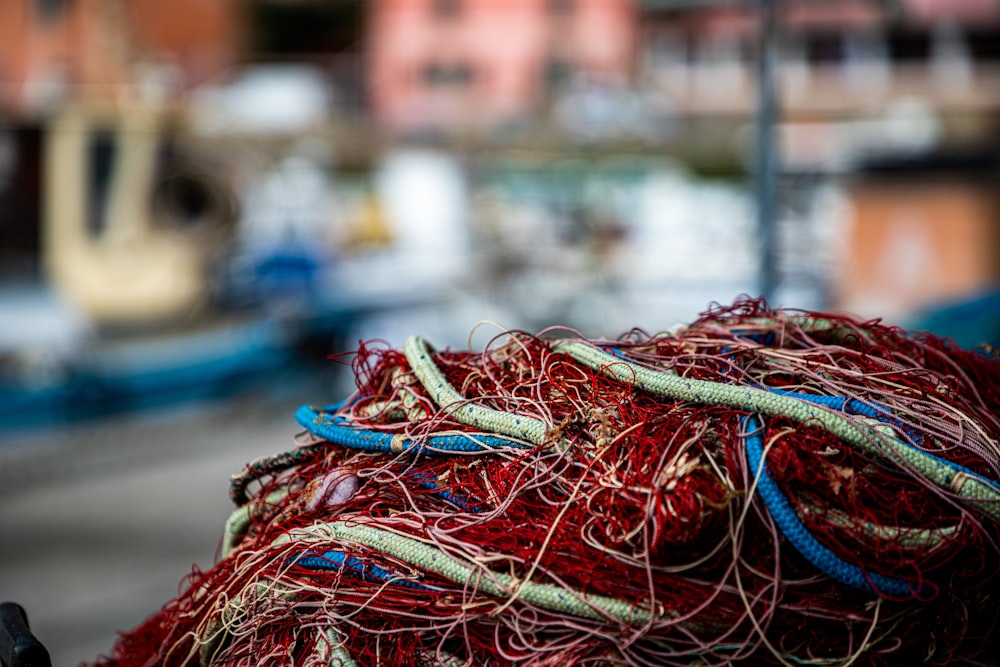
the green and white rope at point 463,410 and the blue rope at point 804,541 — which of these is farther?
the green and white rope at point 463,410

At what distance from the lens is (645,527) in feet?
3.82

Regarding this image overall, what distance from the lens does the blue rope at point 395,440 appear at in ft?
4.40

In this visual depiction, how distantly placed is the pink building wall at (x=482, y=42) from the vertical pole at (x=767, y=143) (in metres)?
26.4

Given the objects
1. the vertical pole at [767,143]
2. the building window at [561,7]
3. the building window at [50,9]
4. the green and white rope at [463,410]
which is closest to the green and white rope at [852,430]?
the green and white rope at [463,410]

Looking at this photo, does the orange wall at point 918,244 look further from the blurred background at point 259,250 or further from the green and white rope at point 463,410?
the green and white rope at point 463,410

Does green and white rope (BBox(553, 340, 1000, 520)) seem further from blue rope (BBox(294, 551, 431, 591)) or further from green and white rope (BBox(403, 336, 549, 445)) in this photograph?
blue rope (BBox(294, 551, 431, 591))

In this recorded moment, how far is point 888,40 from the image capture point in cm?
2936

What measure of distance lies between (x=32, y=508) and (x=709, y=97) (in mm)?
23977

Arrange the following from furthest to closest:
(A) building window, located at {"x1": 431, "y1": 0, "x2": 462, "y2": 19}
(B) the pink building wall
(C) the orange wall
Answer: (A) building window, located at {"x1": 431, "y1": 0, "x2": 462, "y2": 19} < (B) the pink building wall < (C) the orange wall

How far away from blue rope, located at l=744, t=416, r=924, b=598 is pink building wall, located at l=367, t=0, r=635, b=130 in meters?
29.1

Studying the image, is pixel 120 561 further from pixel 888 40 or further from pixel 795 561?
pixel 888 40

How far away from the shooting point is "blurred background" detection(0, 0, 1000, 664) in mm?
5406

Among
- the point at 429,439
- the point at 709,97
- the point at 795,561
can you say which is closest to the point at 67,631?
the point at 429,439

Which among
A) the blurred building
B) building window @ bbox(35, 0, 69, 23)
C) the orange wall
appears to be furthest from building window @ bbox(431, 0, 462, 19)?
the orange wall
